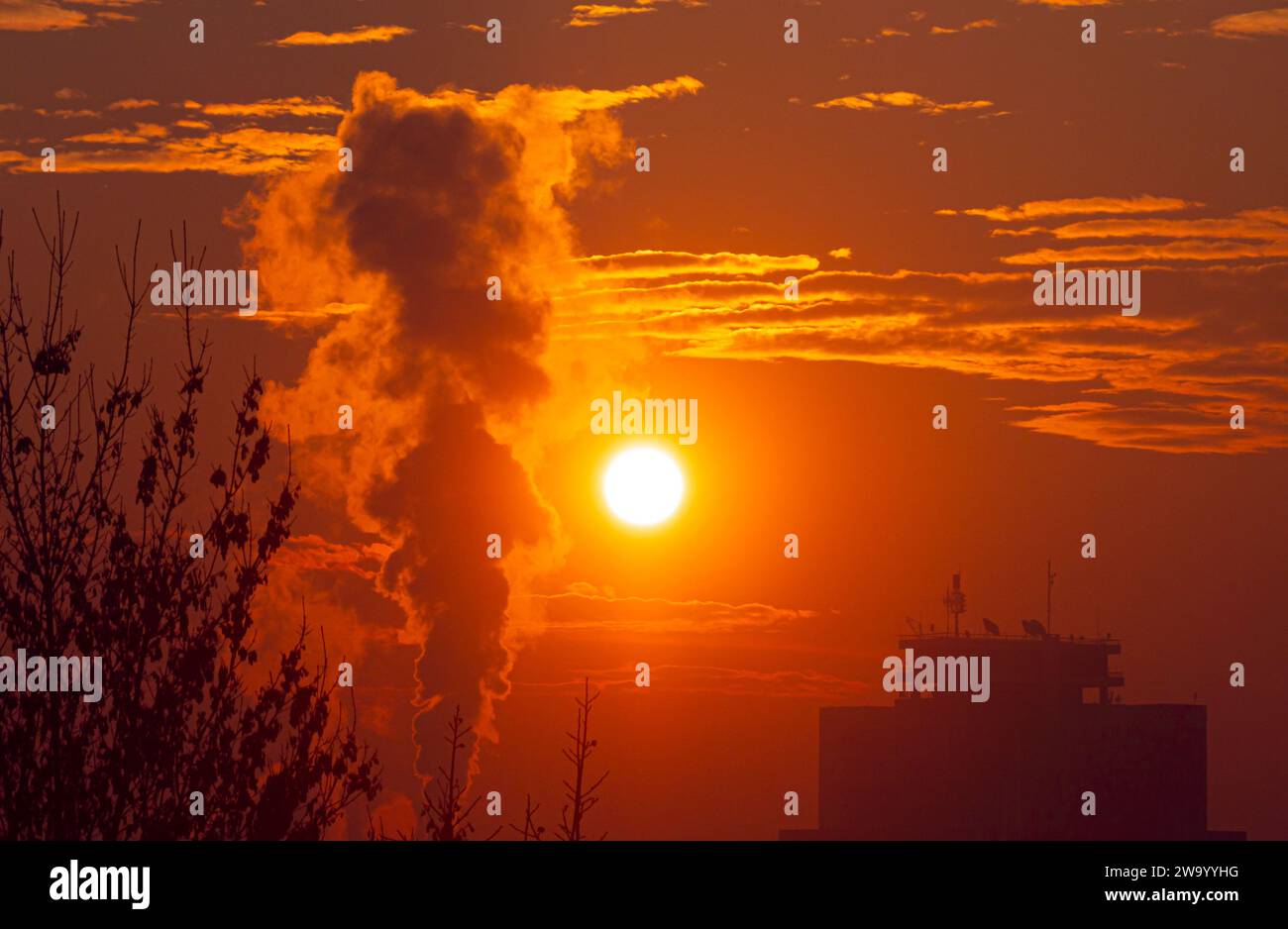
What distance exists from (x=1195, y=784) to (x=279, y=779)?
9540cm

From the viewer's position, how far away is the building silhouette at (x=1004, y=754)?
327 ft

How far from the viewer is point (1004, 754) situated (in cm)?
10325

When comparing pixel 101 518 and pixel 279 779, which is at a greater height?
pixel 101 518

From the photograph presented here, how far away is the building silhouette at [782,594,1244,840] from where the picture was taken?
3920 inches
